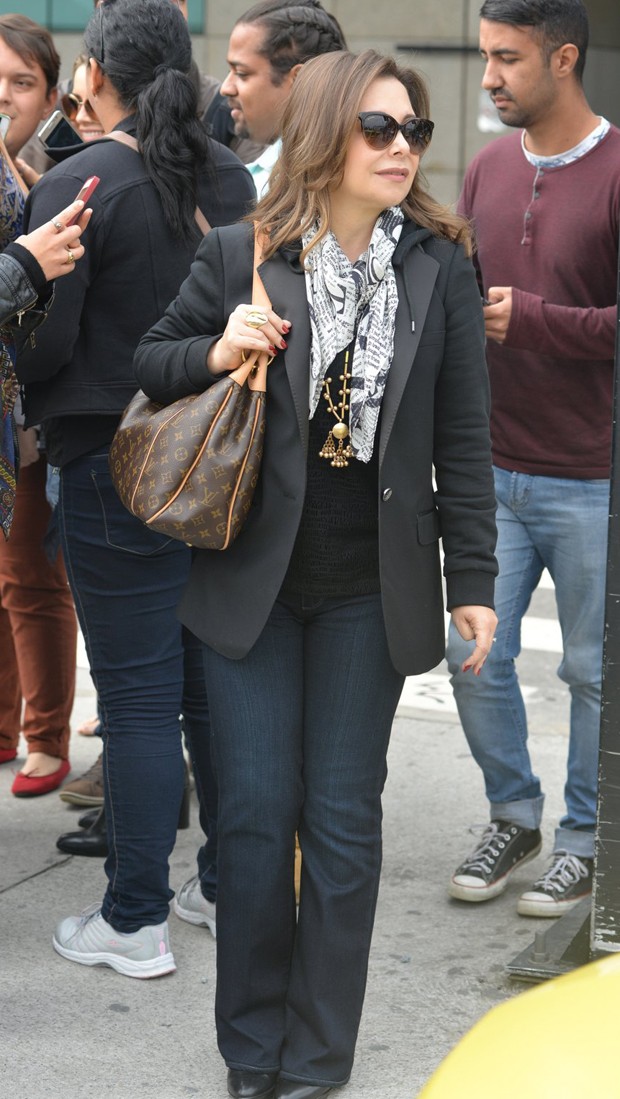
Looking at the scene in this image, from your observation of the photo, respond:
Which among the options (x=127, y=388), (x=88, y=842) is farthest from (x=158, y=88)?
(x=88, y=842)

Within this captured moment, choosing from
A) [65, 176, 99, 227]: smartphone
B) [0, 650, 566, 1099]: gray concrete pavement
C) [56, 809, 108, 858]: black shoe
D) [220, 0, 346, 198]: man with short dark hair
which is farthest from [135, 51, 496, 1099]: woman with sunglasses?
[220, 0, 346, 198]: man with short dark hair

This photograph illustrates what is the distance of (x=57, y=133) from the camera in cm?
379

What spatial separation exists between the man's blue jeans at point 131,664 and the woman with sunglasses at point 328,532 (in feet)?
1.52

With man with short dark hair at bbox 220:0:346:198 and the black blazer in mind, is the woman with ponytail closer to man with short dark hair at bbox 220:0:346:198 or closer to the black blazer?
the black blazer

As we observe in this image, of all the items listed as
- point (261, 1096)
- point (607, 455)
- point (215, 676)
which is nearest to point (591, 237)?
point (607, 455)

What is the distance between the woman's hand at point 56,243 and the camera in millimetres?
3197

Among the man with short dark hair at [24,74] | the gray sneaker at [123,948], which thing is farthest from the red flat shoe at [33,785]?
the man with short dark hair at [24,74]

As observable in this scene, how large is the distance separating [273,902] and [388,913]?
1.10 metres

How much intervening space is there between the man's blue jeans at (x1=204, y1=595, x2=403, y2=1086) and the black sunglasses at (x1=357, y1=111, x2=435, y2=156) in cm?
92

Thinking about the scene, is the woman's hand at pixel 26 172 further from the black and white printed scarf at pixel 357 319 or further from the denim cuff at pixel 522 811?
the denim cuff at pixel 522 811

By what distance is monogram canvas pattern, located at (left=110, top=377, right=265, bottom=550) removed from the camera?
9.50ft

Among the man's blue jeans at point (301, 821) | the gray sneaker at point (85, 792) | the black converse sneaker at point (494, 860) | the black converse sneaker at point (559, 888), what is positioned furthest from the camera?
the gray sneaker at point (85, 792)

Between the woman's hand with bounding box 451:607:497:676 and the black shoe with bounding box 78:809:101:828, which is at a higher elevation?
the woman's hand with bounding box 451:607:497:676

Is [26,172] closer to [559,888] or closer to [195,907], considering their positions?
[195,907]
